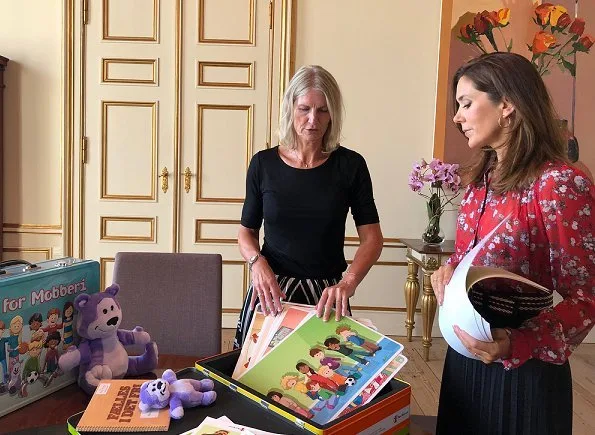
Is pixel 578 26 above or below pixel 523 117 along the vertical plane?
above

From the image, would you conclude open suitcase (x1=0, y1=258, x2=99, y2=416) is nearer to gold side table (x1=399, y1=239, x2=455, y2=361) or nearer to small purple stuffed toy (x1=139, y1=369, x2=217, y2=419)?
small purple stuffed toy (x1=139, y1=369, x2=217, y2=419)

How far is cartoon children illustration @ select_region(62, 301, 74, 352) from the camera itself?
1.20 meters

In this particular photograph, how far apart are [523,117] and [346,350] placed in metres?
0.57

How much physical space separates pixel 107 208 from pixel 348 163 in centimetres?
260

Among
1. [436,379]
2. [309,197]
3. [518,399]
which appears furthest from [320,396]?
[436,379]

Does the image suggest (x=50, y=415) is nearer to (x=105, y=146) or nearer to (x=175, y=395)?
(x=175, y=395)

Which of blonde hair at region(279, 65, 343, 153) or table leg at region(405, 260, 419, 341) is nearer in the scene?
blonde hair at region(279, 65, 343, 153)

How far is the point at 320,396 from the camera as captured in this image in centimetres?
99

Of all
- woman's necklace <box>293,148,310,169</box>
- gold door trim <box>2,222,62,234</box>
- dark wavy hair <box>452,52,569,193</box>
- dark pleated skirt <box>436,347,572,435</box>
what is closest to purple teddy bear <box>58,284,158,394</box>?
woman's necklace <box>293,148,310,169</box>

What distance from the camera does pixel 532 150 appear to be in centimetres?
107

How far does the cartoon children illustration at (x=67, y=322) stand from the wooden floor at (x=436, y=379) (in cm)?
199

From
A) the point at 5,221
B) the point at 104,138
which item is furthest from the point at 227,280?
the point at 5,221

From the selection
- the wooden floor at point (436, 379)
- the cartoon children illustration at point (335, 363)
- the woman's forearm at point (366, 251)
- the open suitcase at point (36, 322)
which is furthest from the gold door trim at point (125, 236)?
the cartoon children illustration at point (335, 363)

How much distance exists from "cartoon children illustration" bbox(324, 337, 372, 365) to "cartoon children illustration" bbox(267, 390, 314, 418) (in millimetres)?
144
